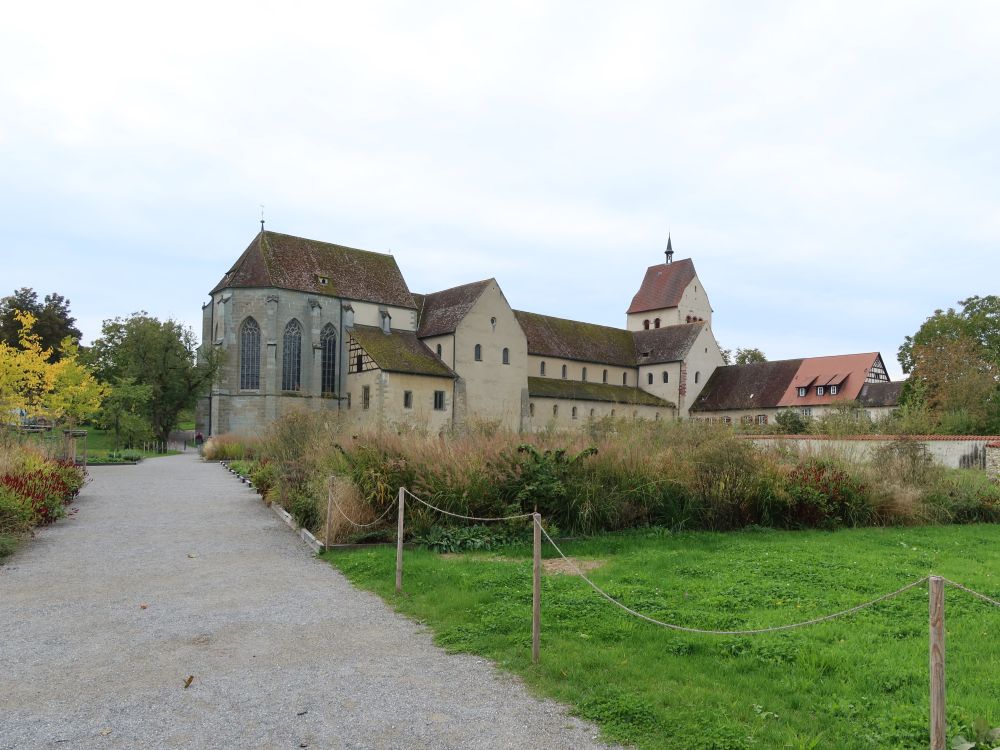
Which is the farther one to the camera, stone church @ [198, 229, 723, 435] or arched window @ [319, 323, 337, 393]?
arched window @ [319, 323, 337, 393]

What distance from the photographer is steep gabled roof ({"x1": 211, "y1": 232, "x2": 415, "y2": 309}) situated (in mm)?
48531

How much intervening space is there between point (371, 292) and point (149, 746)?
158 feet

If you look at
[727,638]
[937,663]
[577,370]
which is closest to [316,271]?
[577,370]

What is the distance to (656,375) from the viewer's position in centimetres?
6094

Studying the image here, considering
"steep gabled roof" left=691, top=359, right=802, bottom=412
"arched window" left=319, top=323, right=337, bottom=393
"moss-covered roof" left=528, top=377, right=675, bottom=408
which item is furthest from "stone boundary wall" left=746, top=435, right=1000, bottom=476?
"arched window" left=319, top=323, right=337, bottom=393

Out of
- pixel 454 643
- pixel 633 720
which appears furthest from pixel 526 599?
pixel 633 720

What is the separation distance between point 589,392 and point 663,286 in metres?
19.6

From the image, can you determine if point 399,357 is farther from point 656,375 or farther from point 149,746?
point 149,746

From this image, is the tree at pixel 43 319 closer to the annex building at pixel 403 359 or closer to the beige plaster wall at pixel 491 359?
the annex building at pixel 403 359

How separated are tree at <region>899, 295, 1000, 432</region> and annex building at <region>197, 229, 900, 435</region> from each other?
591 cm

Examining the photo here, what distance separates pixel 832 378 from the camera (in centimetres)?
5581

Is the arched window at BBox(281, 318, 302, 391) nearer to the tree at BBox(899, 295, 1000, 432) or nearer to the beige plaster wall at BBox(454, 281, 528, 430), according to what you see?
the beige plaster wall at BBox(454, 281, 528, 430)

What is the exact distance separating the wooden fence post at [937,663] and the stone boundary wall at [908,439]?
41.9 feet

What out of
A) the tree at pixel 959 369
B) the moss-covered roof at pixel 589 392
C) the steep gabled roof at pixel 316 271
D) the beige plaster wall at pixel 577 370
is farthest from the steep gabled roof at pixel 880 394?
the steep gabled roof at pixel 316 271
